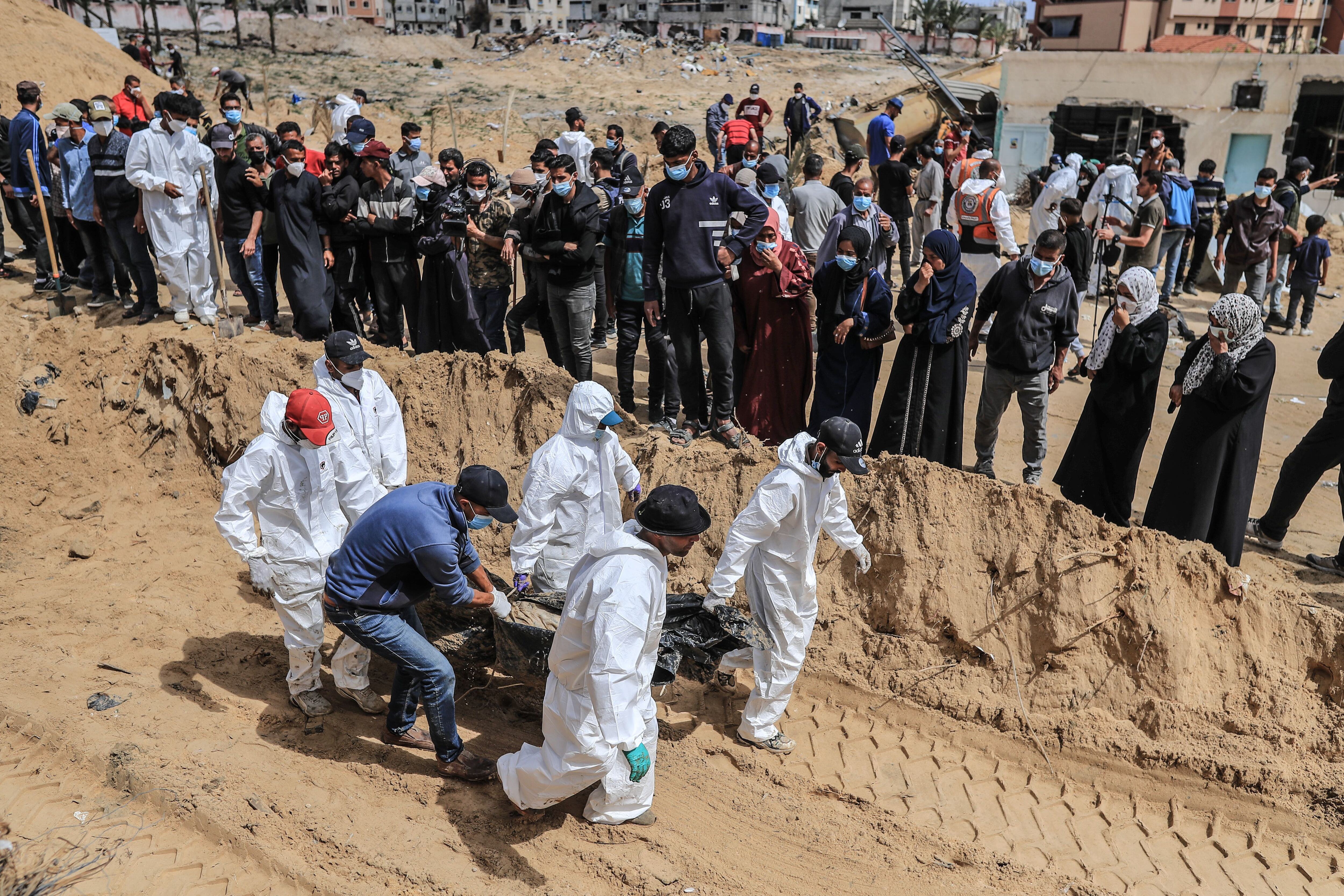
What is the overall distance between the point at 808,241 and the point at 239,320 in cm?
530

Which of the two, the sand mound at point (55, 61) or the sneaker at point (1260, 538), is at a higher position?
the sand mound at point (55, 61)

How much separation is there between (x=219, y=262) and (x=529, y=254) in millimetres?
3620

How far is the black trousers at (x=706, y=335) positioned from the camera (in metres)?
6.75

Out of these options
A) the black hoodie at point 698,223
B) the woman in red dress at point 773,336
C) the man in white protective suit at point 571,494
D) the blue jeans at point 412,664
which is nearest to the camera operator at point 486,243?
the black hoodie at point 698,223

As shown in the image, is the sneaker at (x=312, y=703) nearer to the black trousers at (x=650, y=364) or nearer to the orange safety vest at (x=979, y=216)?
the black trousers at (x=650, y=364)

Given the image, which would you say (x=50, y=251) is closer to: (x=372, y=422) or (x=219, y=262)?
(x=219, y=262)

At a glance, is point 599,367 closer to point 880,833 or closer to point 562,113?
point 880,833

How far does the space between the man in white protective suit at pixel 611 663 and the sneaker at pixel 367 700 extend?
132 cm

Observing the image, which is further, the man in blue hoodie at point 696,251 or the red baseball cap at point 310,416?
the man in blue hoodie at point 696,251

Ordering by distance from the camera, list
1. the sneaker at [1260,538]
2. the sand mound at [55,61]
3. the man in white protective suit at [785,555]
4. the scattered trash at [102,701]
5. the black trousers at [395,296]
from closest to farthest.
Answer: the man in white protective suit at [785,555] < the scattered trash at [102,701] < the sneaker at [1260,538] < the black trousers at [395,296] < the sand mound at [55,61]

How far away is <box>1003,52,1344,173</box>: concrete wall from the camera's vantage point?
60.0ft

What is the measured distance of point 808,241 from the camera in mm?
8727

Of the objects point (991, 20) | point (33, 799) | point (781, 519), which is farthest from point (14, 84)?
point (991, 20)

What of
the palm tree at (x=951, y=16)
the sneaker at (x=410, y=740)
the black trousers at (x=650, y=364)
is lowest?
the sneaker at (x=410, y=740)
